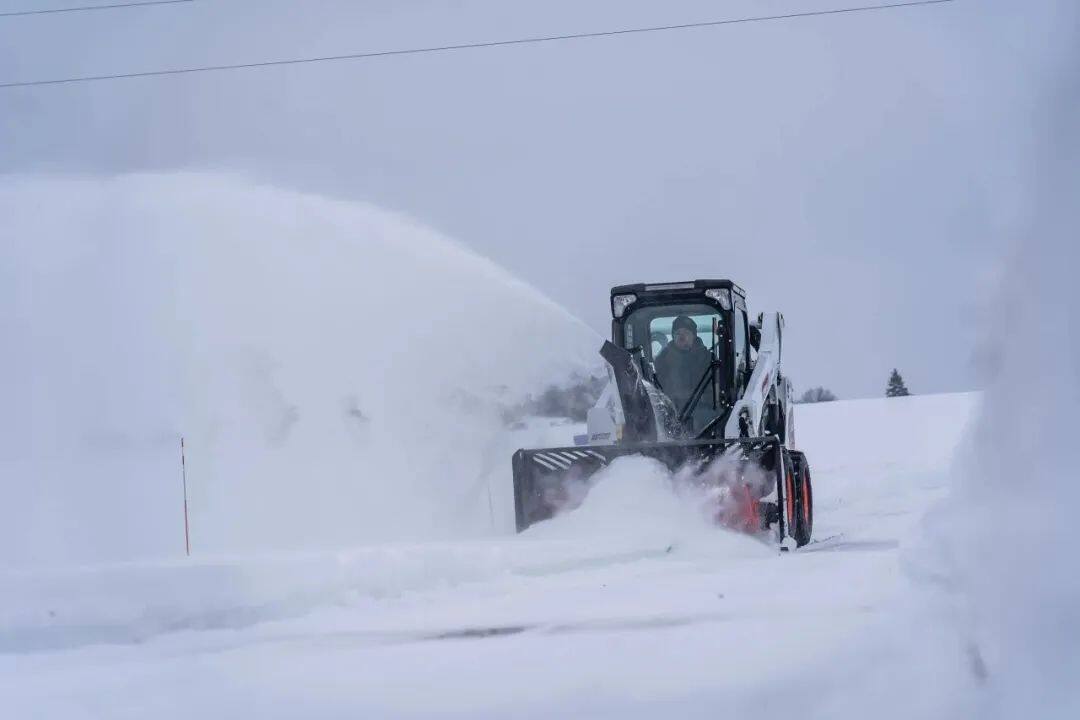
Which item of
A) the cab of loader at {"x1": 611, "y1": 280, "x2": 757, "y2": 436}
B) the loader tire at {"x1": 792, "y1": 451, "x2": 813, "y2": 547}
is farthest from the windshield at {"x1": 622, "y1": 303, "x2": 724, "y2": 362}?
the loader tire at {"x1": 792, "y1": 451, "x2": 813, "y2": 547}

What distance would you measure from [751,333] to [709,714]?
9.04 m

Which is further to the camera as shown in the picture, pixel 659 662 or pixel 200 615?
pixel 200 615

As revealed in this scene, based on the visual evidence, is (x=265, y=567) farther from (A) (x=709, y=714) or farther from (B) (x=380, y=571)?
(A) (x=709, y=714)

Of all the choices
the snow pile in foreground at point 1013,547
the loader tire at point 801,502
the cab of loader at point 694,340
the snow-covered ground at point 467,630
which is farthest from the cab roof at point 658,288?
the snow pile in foreground at point 1013,547

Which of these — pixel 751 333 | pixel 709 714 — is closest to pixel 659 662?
pixel 709 714

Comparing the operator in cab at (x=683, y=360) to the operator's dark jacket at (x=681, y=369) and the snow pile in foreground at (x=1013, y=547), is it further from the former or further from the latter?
the snow pile in foreground at (x=1013, y=547)

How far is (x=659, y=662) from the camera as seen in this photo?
5.09m

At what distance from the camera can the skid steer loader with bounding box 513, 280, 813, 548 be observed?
34.8 ft

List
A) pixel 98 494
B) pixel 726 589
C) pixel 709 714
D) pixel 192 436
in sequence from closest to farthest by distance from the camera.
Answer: pixel 709 714 < pixel 726 589 < pixel 98 494 < pixel 192 436

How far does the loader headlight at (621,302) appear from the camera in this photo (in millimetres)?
12453

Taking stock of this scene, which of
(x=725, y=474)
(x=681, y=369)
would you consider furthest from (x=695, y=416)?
(x=725, y=474)

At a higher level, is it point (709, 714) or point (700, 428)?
point (700, 428)

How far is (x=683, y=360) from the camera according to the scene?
12453 mm

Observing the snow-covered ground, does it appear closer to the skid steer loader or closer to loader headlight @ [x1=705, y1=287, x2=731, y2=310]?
the skid steer loader
